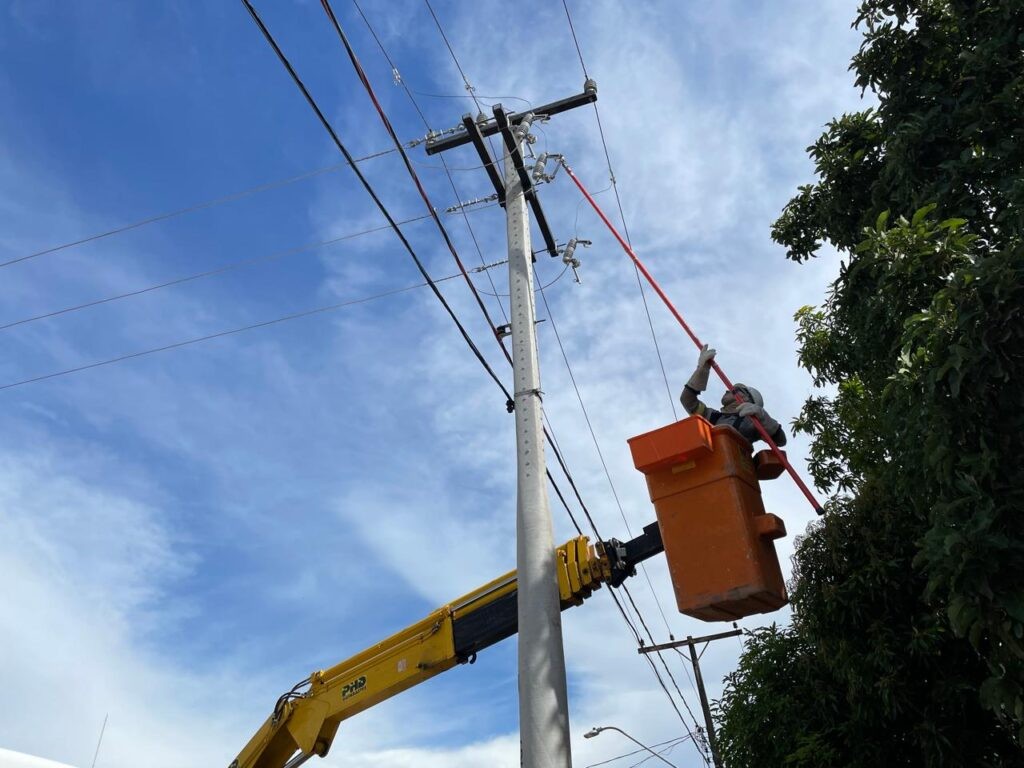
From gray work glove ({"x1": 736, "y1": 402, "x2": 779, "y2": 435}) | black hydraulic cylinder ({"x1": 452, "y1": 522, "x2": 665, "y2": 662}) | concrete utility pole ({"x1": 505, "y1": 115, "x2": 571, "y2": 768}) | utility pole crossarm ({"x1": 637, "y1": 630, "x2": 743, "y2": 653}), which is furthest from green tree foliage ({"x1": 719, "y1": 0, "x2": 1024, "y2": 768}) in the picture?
utility pole crossarm ({"x1": 637, "y1": 630, "x2": 743, "y2": 653})

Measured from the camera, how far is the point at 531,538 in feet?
17.0

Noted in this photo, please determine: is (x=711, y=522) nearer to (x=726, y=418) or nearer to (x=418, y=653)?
(x=726, y=418)

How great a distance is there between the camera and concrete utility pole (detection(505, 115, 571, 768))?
14.6 ft

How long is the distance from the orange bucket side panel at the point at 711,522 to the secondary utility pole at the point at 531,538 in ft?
2.63

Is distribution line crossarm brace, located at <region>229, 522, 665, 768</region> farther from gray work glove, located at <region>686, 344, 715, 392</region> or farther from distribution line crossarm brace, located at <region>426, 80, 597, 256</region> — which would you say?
distribution line crossarm brace, located at <region>426, 80, 597, 256</region>

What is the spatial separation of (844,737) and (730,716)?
5.08 ft

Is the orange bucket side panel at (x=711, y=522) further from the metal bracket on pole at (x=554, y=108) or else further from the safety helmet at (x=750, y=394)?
the metal bracket on pole at (x=554, y=108)

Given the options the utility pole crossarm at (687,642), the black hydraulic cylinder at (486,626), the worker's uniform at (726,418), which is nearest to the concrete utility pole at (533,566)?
the worker's uniform at (726,418)

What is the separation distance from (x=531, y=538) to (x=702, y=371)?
81.8 inches

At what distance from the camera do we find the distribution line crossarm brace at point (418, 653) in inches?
255

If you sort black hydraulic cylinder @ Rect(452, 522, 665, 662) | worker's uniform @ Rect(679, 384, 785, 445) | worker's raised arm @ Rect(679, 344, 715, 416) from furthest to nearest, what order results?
black hydraulic cylinder @ Rect(452, 522, 665, 662)
worker's raised arm @ Rect(679, 344, 715, 416)
worker's uniform @ Rect(679, 384, 785, 445)

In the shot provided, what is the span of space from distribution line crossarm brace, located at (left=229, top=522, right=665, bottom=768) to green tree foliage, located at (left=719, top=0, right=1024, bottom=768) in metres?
2.38

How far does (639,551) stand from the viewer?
6293 mm

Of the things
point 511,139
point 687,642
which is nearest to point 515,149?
point 511,139
